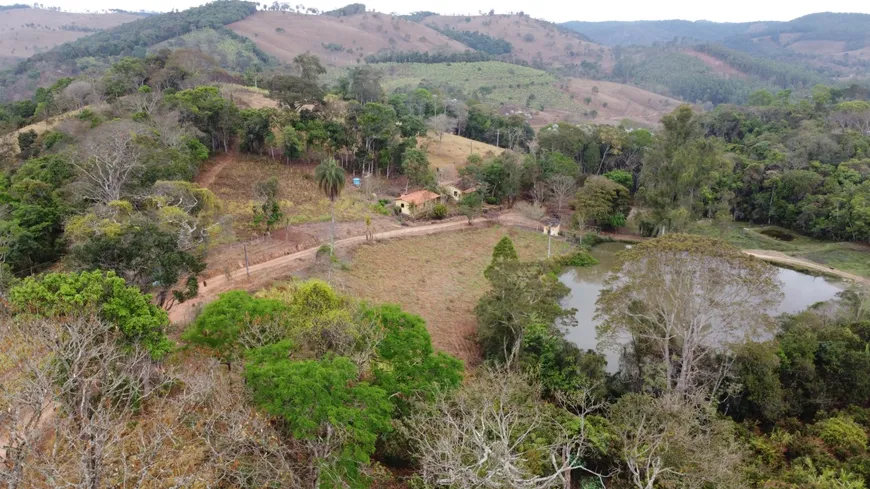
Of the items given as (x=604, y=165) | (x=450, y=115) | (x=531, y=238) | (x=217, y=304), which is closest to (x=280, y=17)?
(x=450, y=115)

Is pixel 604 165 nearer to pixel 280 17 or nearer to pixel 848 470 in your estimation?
pixel 848 470

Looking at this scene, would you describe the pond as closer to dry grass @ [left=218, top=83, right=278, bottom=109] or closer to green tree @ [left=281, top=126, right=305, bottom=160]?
green tree @ [left=281, top=126, right=305, bottom=160]

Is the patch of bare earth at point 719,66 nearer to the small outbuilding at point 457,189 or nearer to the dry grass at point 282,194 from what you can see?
the small outbuilding at point 457,189

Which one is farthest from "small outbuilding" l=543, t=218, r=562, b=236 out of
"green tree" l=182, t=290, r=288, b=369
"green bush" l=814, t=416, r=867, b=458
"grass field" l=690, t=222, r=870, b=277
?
"green tree" l=182, t=290, r=288, b=369

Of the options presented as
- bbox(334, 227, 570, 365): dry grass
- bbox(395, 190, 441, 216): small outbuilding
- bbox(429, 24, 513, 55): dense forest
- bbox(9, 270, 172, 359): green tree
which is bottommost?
bbox(334, 227, 570, 365): dry grass

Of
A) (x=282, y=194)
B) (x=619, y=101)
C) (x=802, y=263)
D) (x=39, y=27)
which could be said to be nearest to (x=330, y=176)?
(x=282, y=194)

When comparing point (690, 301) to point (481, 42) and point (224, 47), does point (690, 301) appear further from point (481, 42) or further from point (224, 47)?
point (481, 42)

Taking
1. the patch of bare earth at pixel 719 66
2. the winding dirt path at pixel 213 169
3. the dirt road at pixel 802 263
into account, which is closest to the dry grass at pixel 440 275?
the winding dirt path at pixel 213 169
